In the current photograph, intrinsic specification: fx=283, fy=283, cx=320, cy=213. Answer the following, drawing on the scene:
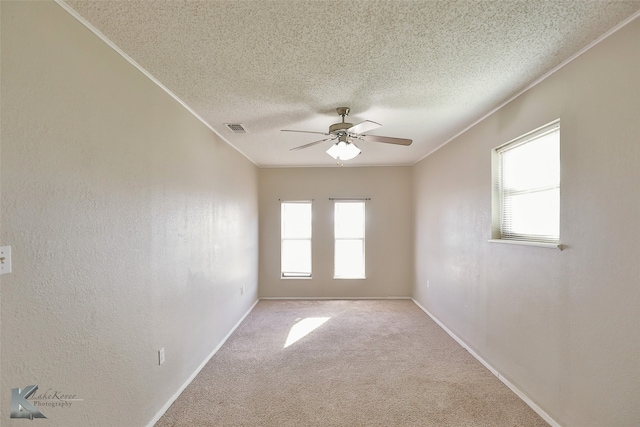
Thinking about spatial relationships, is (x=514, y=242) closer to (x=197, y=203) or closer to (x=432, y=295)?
(x=432, y=295)

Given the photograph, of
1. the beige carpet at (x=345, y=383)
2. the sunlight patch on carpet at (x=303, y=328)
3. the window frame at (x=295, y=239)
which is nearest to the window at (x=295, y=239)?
the window frame at (x=295, y=239)

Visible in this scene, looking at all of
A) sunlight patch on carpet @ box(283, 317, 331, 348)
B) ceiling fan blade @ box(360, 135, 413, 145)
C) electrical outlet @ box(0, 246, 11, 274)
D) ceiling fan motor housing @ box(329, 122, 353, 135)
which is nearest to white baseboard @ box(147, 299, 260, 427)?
sunlight patch on carpet @ box(283, 317, 331, 348)

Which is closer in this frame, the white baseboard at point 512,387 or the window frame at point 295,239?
the white baseboard at point 512,387

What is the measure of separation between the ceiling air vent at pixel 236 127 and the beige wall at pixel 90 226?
46 centimetres

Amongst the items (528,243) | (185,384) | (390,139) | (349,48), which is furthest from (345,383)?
(349,48)

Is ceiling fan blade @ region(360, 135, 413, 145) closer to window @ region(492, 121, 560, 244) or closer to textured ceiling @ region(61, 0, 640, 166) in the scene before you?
textured ceiling @ region(61, 0, 640, 166)

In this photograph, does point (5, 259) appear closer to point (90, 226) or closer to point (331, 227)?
point (90, 226)

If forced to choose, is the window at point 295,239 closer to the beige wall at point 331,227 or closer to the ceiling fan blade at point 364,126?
the beige wall at point 331,227

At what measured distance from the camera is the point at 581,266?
182 cm

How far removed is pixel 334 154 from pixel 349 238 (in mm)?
2990

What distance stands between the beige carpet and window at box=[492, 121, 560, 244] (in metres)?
1.41

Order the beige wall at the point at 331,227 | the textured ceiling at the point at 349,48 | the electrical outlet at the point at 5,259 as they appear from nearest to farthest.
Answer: the electrical outlet at the point at 5,259 → the textured ceiling at the point at 349,48 → the beige wall at the point at 331,227

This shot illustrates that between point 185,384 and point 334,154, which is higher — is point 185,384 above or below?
below

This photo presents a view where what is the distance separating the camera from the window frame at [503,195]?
2.12 metres
